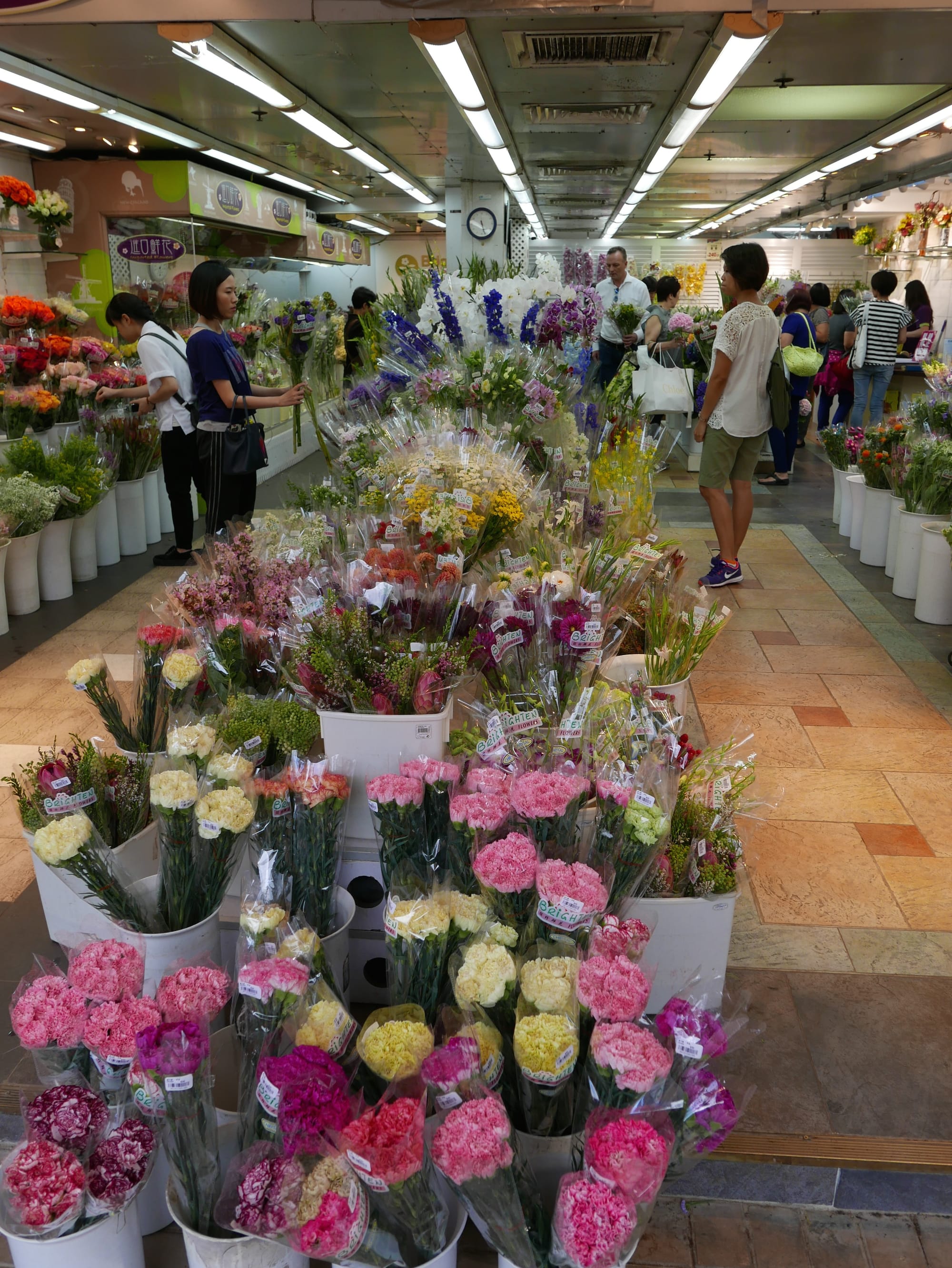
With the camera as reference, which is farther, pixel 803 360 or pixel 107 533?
pixel 803 360

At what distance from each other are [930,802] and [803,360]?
6.24 m

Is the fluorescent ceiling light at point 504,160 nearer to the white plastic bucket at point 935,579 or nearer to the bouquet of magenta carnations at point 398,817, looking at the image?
the white plastic bucket at point 935,579

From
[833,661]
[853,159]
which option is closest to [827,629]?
[833,661]

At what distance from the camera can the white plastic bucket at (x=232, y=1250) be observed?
59.0 inches

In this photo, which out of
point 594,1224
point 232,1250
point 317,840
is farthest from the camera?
point 317,840

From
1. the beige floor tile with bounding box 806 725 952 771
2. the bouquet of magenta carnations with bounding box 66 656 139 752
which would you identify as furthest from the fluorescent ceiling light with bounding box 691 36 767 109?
the bouquet of magenta carnations with bounding box 66 656 139 752

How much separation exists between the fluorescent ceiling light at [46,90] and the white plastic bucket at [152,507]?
8.28 feet

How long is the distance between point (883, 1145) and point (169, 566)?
5.34 meters

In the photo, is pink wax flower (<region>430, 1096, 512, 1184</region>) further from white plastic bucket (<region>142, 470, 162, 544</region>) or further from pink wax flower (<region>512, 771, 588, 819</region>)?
white plastic bucket (<region>142, 470, 162, 544</region>)

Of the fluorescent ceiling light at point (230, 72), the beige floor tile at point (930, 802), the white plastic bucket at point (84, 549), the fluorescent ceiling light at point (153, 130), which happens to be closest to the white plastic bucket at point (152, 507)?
the white plastic bucket at point (84, 549)

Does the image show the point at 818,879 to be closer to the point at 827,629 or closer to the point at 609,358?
the point at 827,629

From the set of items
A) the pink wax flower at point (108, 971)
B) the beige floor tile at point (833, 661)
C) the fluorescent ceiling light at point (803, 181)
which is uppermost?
the fluorescent ceiling light at point (803, 181)

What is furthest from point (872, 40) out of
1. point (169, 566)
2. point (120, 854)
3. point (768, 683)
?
point (120, 854)

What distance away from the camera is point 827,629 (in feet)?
16.7
